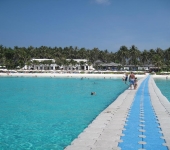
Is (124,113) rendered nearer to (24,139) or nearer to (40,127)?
(40,127)

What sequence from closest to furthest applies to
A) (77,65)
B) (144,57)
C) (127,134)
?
(127,134) → (77,65) → (144,57)

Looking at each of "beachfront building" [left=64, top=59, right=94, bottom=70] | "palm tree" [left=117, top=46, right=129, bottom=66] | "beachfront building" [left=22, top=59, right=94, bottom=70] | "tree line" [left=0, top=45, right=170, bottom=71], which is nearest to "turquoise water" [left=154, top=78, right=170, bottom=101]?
"beachfront building" [left=64, top=59, right=94, bottom=70]

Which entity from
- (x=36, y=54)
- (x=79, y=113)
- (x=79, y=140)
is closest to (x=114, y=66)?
(x=36, y=54)

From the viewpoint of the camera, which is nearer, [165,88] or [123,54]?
[165,88]

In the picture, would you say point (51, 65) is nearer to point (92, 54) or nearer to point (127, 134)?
point (92, 54)

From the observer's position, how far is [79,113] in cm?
1248

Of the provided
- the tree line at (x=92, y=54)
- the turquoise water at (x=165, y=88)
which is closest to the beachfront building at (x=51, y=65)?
the tree line at (x=92, y=54)

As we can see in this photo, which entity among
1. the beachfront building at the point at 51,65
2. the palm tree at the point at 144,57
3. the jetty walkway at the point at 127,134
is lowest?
the jetty walkway at the point at 127,134

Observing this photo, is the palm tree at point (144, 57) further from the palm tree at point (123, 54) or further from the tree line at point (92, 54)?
the palm tree at point (123, 54)

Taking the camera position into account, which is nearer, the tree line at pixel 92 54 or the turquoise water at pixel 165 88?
the turquoise water at pixel 165 88

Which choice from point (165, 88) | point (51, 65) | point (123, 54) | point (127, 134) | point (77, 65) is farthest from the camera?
point (123, 54)

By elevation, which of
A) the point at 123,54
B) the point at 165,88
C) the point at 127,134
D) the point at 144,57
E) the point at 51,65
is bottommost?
the point at 165,88

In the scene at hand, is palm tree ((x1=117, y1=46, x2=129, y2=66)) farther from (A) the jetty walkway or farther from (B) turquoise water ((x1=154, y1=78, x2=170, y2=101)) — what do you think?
(A) the jetty walkway

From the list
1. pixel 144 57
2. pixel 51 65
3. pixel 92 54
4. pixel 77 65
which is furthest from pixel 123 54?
pixel 51 65
